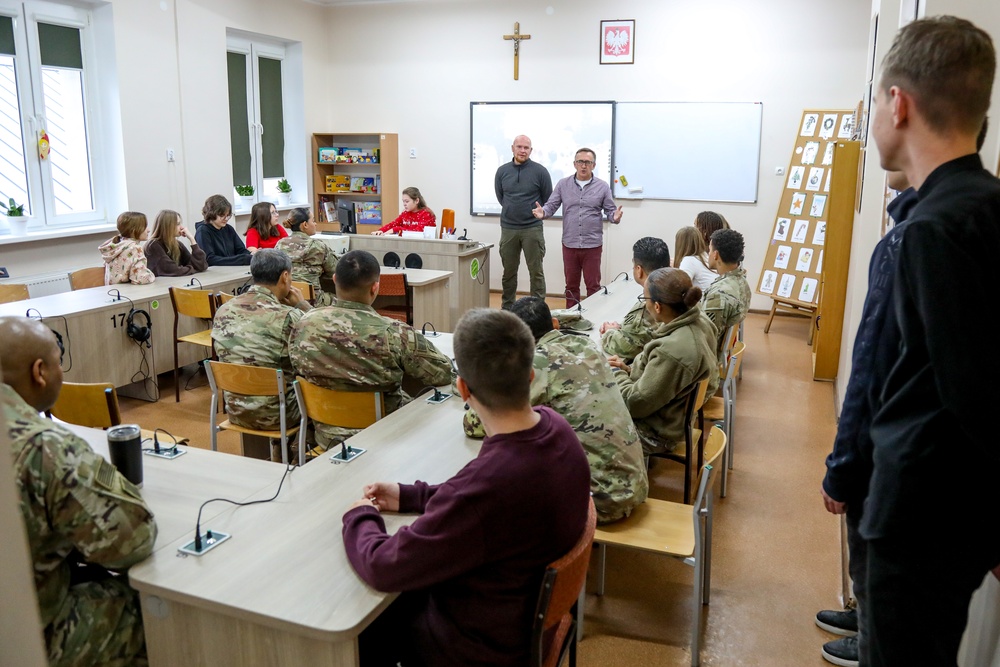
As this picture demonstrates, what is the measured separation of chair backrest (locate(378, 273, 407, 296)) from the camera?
5.89 metres

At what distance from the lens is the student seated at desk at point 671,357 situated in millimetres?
3092

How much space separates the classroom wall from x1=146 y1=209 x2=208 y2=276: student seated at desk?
4.11 m

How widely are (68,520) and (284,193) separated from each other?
28.4 feet

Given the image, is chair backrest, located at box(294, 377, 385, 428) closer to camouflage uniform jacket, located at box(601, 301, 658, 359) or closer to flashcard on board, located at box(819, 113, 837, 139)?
camouflage uniform jacket, located at box(601, 301, 658, 359)

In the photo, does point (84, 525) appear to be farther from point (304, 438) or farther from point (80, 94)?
point (80, 94)

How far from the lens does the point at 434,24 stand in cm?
946

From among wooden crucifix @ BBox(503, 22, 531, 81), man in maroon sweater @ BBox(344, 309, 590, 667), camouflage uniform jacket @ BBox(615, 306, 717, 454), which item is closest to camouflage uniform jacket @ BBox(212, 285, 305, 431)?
camouflage uniform jacket @ BBox(615, 306, 717, 454)

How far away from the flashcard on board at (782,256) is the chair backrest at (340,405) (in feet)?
18.2

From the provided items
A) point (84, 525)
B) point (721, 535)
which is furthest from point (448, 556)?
point (721, 535)

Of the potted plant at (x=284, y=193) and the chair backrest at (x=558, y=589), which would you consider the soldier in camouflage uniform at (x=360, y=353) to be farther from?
the potted plant at (x=284, y=193)

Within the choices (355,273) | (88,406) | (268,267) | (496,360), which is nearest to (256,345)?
(268,267)

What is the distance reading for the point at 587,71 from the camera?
8.86 m

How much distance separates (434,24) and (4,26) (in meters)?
4.55

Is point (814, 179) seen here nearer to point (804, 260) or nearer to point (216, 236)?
point (804, 260)
